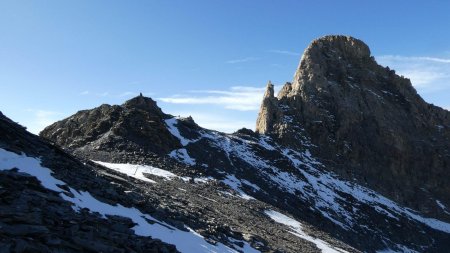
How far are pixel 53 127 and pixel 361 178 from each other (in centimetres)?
8079

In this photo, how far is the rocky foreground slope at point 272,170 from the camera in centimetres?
1973

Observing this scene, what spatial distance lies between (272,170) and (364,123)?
213 ft

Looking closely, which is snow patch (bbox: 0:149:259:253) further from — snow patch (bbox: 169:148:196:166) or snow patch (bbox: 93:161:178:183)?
snow patch (bbox: 169:148:196:166)

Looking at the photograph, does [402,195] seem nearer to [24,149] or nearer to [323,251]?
[323,251]

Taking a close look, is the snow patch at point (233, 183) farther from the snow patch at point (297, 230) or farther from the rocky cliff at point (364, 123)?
the rocky cliff at point (364, 123)

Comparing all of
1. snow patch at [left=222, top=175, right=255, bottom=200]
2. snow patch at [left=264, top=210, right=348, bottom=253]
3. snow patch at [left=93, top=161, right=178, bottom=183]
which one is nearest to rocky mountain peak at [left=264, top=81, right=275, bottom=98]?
snow patch at [left=222, top=175, right=255, bottom=200]

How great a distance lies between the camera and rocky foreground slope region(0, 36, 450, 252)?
19.7 metres

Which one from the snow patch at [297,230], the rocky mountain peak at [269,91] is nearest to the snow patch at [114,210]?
the snow patch at [297,230]

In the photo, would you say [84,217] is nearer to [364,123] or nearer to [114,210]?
[114,210]

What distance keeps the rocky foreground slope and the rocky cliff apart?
412 millimetres

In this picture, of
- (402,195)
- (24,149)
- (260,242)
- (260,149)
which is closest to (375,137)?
(402,195)

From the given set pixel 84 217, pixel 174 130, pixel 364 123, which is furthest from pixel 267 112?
pixel 84 217

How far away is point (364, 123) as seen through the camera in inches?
5162

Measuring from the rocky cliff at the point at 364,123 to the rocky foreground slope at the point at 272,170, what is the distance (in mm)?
412
